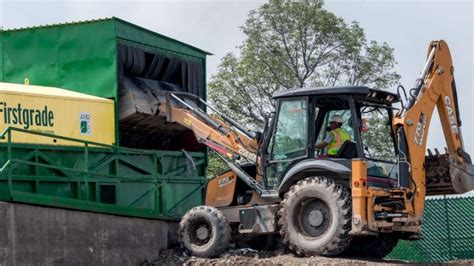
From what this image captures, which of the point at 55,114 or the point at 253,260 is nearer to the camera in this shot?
the point at 253,260

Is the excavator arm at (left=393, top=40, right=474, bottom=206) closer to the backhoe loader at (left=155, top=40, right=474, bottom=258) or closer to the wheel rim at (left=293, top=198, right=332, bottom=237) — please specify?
the backhoe loader at (left=155, top=40, right=474, bottom=258)

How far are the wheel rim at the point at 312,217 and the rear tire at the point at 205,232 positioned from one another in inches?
58.3

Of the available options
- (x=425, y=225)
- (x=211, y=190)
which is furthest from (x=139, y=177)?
(x=425, y=225)

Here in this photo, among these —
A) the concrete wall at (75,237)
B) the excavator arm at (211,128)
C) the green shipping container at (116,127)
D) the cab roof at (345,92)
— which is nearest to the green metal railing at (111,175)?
the green shipping container at (116,127)

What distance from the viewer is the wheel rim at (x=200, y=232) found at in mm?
17375

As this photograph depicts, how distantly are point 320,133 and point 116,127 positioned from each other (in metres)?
4.16

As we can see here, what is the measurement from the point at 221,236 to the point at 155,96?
3.89m

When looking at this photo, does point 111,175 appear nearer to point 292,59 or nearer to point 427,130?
point 427,130

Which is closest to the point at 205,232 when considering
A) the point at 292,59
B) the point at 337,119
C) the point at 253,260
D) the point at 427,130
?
the point at 253,260

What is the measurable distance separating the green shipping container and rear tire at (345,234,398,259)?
3.46m

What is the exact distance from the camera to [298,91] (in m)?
16.7

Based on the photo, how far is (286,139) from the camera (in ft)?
55.2

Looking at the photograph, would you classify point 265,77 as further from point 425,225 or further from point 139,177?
point 139,177

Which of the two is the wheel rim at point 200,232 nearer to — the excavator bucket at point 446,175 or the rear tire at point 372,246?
the rear tire at point 372,246
